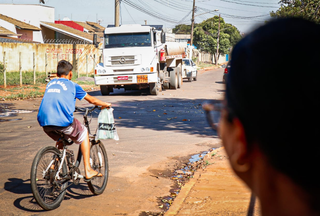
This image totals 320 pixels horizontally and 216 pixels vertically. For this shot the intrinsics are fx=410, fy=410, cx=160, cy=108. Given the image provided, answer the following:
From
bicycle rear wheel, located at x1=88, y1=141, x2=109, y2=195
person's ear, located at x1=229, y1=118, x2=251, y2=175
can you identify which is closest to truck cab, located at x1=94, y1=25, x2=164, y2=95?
bicycle rear wheel, located at x1=88, y1=141, x2=109, y2=195

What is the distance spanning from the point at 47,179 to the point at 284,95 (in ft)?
14.3

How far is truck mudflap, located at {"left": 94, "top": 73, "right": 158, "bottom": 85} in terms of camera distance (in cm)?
1828

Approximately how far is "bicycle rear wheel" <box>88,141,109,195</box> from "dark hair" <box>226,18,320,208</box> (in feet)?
15.4

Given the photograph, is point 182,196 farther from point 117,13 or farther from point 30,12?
point 30,12

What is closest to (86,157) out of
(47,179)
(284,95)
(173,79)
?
(47,179)

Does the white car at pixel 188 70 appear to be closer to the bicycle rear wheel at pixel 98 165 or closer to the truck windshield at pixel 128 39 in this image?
the truck windshield at pixel 128 39

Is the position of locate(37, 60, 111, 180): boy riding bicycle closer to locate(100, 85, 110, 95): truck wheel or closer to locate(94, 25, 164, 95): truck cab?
locate(94, 25, 164, 95): truck cab

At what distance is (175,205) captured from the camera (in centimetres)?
484

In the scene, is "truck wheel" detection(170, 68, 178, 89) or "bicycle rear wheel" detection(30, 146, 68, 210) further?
"truck wheel" detection(170, 68, 178, 89)

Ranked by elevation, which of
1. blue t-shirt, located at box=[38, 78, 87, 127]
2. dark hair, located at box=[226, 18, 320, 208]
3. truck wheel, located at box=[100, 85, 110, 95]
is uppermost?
dark hair, located at box=[226, 18, 320, 208]

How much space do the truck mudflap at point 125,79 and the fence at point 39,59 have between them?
616 centimetres

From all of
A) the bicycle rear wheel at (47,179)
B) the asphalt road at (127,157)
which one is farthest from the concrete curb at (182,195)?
the bicycle rear wheel at (47,179)

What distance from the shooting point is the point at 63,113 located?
4879mm

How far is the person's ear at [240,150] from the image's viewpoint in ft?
2.85
